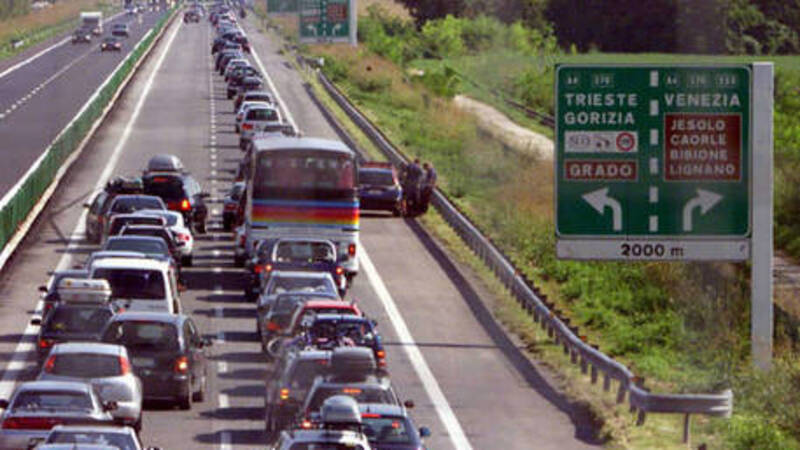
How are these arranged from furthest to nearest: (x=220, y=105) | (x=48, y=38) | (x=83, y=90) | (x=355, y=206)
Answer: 1. (x=48, y=38)
2. (x=83, y=90)
3. (x=220, y=105)
4. (x=355, y=206)

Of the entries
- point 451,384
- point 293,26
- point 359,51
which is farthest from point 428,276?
point 293,26

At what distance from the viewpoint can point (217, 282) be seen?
45.2 metres

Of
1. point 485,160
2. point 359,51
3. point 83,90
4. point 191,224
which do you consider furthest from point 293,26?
point 191,224

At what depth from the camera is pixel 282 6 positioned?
147 m

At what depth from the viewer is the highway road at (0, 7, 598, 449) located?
1148 inches

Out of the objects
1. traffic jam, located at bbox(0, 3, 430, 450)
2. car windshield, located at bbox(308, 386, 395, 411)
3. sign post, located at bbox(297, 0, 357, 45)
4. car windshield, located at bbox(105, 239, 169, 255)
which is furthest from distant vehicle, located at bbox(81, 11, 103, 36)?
car windshield, located at bbox(308, 386, 395, 411)

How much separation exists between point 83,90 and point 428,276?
6055cm

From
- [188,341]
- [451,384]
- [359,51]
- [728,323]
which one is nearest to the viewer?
[188,341]

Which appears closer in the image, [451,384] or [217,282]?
[451,384]

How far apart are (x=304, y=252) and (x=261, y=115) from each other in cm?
3540

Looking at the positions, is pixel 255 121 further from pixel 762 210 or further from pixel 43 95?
pixel 762 210

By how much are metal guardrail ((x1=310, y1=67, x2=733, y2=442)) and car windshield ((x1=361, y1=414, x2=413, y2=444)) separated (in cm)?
562

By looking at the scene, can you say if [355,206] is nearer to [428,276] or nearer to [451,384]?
[428,276]

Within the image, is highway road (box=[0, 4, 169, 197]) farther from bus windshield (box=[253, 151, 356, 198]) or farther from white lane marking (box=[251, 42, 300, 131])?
bus windshield (box=[253, 151, 356, 198])
